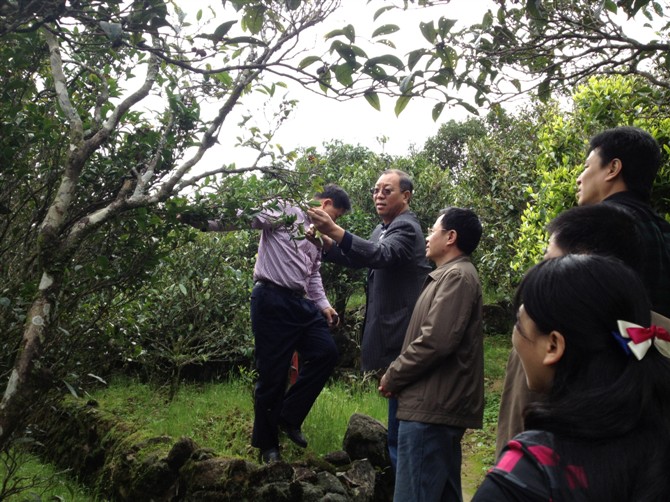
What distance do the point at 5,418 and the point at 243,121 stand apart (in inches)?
61.4

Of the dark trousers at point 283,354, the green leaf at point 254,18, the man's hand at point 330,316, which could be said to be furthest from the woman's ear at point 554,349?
the man's hand at point 330,316

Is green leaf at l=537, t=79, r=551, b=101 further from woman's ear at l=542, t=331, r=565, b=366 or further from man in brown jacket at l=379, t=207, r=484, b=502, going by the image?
woman's ear at l=542, t=331, r=565, b=366

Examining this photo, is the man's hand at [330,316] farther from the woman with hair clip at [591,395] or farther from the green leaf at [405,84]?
the woman with hair clip at [591,395]

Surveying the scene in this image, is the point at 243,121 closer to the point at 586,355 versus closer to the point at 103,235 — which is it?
the point at 103,235

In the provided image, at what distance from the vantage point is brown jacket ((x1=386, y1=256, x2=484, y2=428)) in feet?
11.3

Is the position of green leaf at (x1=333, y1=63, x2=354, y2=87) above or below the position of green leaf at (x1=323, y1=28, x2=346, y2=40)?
below

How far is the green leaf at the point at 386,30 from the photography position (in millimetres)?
2090

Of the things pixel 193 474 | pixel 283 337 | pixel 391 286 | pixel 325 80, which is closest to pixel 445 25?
pixel 325 80

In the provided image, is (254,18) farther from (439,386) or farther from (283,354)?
(283,354)

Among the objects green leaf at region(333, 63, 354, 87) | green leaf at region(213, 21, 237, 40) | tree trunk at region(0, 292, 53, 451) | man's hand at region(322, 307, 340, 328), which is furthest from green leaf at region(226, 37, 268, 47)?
man's hand at region(322, 307, 340, 328)

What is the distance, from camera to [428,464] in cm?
339

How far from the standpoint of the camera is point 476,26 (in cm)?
374

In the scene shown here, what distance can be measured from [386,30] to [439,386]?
204 cm

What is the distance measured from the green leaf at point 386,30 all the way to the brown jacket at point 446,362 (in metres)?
1.78
